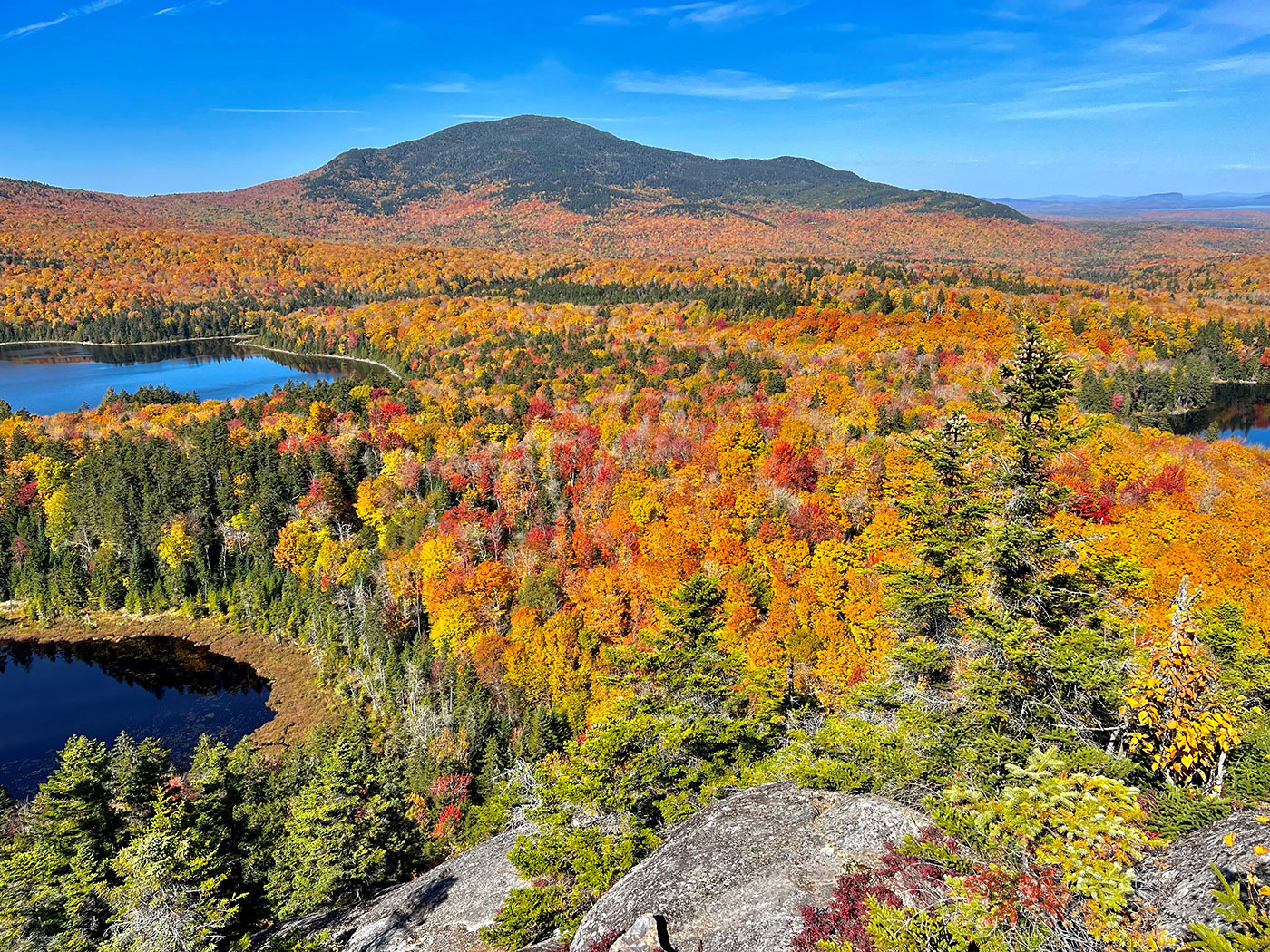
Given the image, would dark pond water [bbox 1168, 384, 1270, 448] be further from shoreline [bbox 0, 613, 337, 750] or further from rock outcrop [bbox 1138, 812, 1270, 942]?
shoreline [bbox 0, 613, 337, 750]

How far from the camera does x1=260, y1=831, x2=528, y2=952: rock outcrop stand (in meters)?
20.5

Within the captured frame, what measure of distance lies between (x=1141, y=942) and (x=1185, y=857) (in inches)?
237

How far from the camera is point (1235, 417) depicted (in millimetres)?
110438

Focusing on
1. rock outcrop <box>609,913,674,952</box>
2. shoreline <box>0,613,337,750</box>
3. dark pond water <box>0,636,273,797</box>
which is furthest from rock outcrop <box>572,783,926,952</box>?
dark pond water <box>0,636,273,797</box>

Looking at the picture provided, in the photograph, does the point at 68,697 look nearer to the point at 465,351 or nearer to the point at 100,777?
the point at 100,777

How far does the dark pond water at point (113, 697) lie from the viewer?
5053 centimetres

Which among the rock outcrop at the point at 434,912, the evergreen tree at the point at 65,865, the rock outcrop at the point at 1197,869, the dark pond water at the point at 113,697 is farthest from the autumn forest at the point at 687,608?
the dark pond water at the point at 113,697

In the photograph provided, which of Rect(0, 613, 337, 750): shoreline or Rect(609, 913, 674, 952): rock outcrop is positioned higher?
Rect(609, 913, 674, 952): rock outcrop

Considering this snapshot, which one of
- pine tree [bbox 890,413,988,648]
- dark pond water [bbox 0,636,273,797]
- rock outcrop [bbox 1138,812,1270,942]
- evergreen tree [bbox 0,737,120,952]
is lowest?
dark pond water [bbox 0,636,273,797]

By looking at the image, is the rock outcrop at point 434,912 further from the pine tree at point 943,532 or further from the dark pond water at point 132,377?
the dark pond water at point 132,377

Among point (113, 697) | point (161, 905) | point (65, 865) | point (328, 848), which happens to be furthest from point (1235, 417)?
point (113, 697)

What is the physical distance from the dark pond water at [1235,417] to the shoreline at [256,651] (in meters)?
114

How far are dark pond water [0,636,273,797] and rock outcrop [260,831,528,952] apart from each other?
34577 millimetres

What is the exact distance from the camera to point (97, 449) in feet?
274
